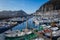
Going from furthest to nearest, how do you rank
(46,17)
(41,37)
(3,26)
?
(46,17)
(41,37)
(3,26)

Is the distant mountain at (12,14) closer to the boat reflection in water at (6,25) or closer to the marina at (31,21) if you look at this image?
the marina at (31,21)

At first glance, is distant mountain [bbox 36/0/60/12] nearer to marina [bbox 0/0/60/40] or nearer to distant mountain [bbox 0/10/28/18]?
marina [bbox 0/0/60/40]

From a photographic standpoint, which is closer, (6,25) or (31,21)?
(6,25)

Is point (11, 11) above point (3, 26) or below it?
above

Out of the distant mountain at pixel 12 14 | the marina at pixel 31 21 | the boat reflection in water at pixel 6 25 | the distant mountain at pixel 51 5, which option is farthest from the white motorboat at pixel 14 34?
the distant mountain at pixel 51 5

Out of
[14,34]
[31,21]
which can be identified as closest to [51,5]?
[31,21]

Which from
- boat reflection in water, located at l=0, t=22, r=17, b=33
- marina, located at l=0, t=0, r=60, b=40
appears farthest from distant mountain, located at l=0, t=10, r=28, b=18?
boat reflection in water, located at l=0, t=22, r=17, b=33

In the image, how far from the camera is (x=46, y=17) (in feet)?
10.7

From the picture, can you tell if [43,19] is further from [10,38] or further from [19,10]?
[10,38]

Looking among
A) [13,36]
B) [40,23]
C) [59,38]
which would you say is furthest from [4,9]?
[59,38]

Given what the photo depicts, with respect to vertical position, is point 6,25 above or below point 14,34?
above

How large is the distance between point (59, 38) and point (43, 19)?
62cm

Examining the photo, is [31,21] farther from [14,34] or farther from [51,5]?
[51,5]

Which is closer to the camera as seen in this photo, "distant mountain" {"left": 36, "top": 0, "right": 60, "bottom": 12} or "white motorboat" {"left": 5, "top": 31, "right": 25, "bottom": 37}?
"white motorboat" {"left": 5, "top": 31, "right": 25, "bottom": 37}
